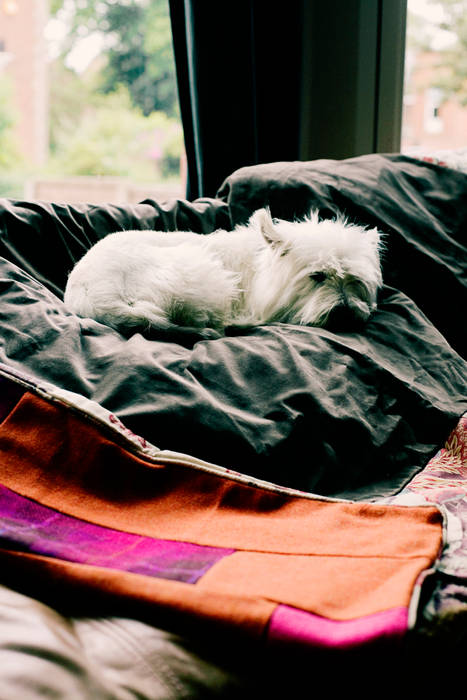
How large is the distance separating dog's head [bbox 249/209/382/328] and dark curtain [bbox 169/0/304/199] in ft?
4.10

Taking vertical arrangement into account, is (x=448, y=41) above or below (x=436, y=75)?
above

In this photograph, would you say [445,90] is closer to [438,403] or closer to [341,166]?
[341,166]

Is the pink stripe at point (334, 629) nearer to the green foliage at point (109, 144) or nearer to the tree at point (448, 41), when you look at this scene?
the green foliage at point (109, 144)

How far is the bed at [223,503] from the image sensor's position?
53 centimetres

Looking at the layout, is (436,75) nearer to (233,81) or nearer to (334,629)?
(233,81)

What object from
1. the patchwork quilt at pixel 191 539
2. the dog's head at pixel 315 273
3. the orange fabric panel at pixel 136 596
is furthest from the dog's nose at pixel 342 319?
the orange fabric panel at pixel 136 596

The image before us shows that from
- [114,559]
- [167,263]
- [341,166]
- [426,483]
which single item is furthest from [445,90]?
[114,559]

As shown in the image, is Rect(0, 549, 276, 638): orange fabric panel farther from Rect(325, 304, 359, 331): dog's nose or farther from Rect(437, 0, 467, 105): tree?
Rect(437, 0, 467, 105): tree

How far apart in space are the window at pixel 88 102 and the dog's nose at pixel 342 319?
6.60 ft

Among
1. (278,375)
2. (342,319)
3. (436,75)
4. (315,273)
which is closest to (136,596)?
(278,375)

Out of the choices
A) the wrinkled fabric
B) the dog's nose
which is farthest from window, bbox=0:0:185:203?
the dog's nose

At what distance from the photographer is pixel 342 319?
1.35 meters

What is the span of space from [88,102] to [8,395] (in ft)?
8.97

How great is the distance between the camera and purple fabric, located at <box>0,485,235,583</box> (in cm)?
62
